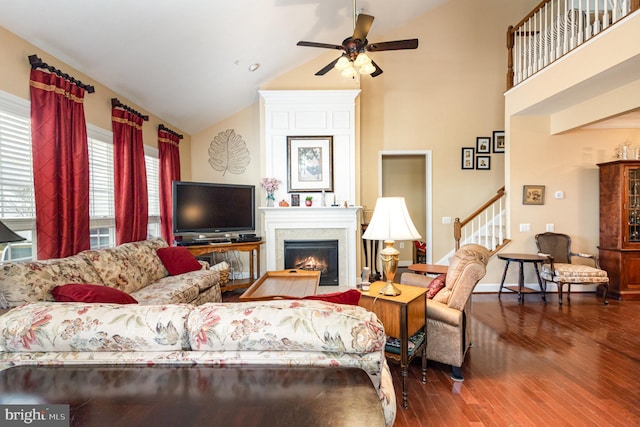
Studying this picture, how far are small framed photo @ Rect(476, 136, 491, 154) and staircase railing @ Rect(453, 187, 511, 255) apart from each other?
0.86m

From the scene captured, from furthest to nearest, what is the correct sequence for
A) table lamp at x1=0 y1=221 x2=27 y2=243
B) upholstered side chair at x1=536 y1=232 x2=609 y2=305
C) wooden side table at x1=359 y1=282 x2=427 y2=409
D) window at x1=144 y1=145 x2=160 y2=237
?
1. window at x1=144 y1=145 x2=160 y2=237
2. upholstered side chair at x1=536 y1=232 x2=609 y2=305
3. wooden side table at x1=359 y1=282 x2=427 y2=409
4. table lamp at x1=0 y1=221 x2=27 y2=243

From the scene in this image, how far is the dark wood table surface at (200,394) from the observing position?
78 centimetres

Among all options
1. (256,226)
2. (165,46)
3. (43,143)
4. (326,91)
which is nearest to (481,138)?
(326,91)

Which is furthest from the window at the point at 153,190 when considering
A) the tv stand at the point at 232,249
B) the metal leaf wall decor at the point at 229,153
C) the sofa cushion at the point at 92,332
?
the sofa cushion at the point at 92,332

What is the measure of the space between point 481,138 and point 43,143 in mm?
6109

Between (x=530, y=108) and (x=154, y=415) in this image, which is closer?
(x=154, y=415)

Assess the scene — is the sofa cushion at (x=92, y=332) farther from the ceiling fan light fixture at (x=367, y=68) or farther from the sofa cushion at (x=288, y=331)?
the ceiling fan light fixture at (x=367, y=68)

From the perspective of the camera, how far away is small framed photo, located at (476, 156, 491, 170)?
5594mm

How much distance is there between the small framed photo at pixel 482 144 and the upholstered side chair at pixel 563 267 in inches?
71.3

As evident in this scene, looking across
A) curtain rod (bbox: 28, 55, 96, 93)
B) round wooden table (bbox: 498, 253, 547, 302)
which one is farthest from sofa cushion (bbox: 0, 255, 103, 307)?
round wooden table (bbox: 498, 253, 547, 302)

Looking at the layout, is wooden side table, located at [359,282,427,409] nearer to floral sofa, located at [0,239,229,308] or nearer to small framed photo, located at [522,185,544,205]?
floral sofa, located at [0,239,229,308]

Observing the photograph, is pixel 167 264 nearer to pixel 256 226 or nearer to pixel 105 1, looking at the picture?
pixel 256 226

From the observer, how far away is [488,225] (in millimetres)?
5207

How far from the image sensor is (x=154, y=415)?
799 mm
